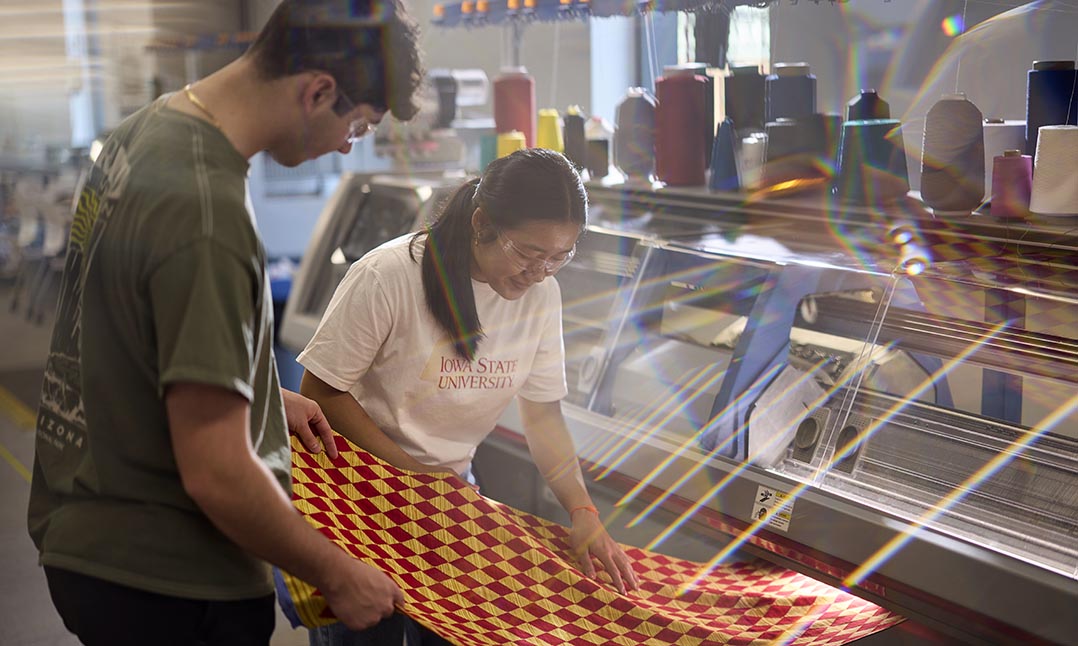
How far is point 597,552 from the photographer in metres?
2.11

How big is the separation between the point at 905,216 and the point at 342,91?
1.50m

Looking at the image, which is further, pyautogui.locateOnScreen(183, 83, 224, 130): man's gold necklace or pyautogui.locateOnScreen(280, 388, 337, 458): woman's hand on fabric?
pyautogui.locateOnScreen(280, 388, 337, 458): woman's hand on fabric

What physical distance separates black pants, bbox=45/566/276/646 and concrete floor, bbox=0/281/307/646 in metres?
1.88

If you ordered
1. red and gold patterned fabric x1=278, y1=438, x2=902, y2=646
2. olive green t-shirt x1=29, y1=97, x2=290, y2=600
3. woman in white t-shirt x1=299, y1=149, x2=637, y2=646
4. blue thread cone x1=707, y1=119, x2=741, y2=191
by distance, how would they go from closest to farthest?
olive green t-shirt x1=29, y1=97, x2=290, y2=600, red and gold patterned fabric x1=278, y1=438, x2=902, y2=646, woman in white t-shirt x1=299, y1=149, x2=637, y2=646, blue thread cone x1=707, y1=119, x2=741, y2=191

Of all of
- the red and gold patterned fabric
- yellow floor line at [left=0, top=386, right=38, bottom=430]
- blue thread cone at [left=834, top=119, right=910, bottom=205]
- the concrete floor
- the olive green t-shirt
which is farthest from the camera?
yellow floor line at [left=0, top=386, right=38, bottom=430]

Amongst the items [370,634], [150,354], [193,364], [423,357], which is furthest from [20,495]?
[193,364]

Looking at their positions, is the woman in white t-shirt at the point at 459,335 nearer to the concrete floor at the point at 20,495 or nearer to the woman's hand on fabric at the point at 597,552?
the woman's hand on fabric at the point at 597,552

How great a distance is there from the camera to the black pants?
55.5 inches

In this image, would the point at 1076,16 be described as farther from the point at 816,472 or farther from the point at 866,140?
the point at 816,472

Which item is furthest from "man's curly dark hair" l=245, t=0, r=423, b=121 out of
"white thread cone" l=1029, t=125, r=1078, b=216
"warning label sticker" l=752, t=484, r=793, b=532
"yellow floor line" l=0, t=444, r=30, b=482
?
"yellow floor line" l=0, t=444, r=30, b=482

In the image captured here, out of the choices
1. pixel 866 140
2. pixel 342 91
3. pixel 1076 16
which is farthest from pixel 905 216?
pixel 342 91

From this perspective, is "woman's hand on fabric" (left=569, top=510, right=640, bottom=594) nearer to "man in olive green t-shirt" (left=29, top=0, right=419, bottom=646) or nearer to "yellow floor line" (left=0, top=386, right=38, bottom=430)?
"man in olive green t-shirt" (left=29, top=0, right=419, bottom=646)

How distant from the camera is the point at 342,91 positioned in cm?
137

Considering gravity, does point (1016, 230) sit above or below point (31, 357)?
above
